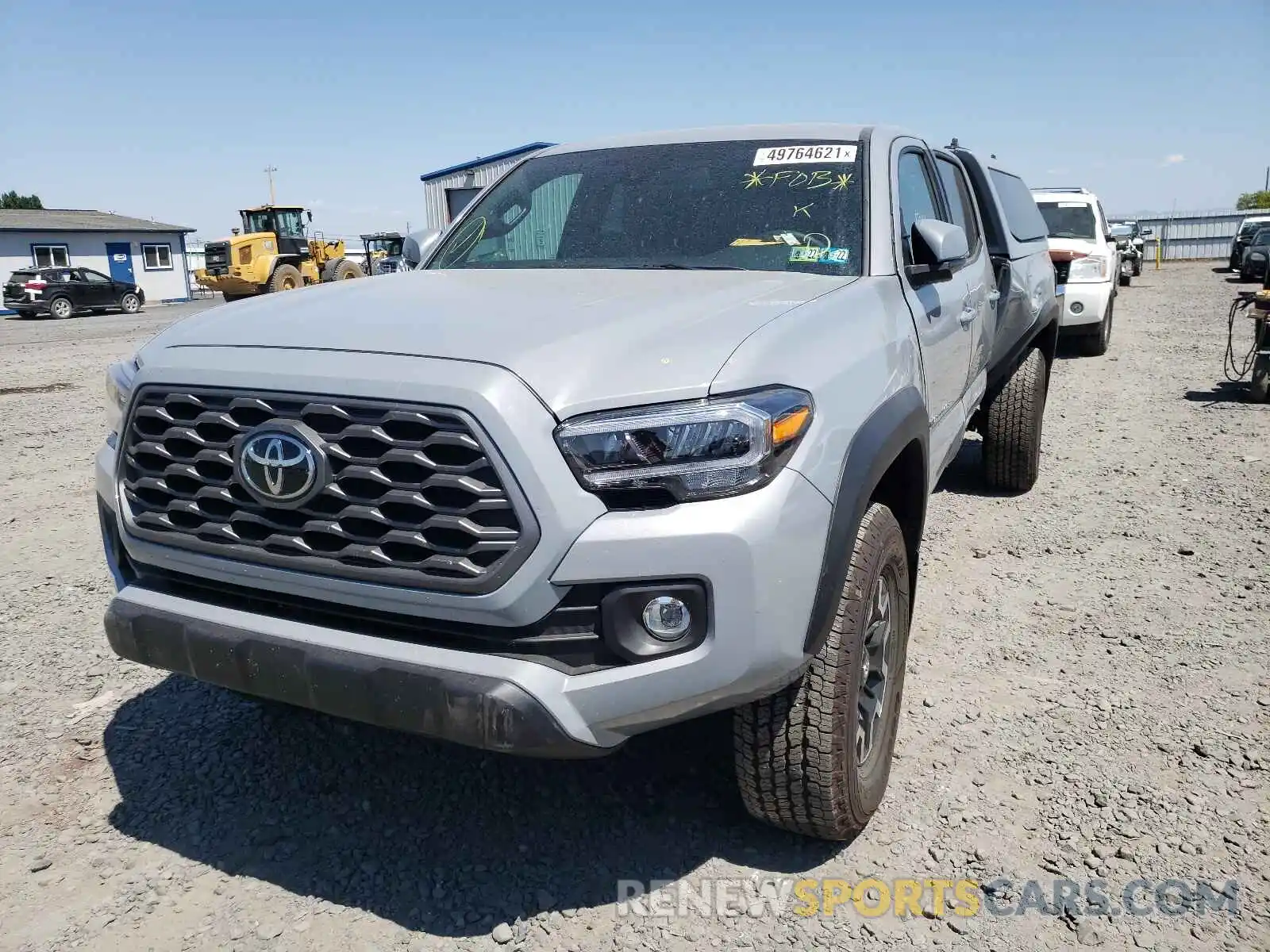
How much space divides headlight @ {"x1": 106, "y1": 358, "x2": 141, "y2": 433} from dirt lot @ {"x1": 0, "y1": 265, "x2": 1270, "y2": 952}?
1.11 m

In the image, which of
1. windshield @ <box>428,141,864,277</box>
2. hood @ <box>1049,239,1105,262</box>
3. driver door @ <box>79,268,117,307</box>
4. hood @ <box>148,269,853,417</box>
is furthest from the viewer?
driver door @ <box>79,268,117,307</box>

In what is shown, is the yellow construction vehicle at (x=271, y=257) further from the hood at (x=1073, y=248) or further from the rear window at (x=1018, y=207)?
the rear window at (x=1018, y=207)

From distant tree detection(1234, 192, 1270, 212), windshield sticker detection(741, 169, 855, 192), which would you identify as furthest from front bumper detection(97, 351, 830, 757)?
distant tree detection(1234, 192, 1270, 212)

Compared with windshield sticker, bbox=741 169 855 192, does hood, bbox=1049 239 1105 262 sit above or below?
below

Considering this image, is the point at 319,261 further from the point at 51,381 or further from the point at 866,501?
the point at 866,501

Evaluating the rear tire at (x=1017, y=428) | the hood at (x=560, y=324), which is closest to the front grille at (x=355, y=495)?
the hood at (x=560, y=324)

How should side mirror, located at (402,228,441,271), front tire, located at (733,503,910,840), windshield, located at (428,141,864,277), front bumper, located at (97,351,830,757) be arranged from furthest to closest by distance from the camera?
1. side mirror, located at (402,228,441,271)
2. windshield, located at (428,141,864,277)
3. front tire, located at (733,503,910,840)
4. front bumper, located at (97,351,830,757)

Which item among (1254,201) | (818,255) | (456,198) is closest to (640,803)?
(818,255)

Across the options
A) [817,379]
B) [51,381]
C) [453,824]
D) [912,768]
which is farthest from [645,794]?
[51,381]

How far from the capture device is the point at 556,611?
78.6 inches

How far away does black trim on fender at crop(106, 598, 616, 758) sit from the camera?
1.97 m

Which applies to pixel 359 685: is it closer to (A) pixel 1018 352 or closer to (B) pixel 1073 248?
(A) pixel 1018 352

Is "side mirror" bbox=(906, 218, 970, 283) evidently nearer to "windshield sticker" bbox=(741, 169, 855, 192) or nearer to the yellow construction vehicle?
"windshield sticker" bbox=(741, 169, 855, 192)

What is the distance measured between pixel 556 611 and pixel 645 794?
111 cm
